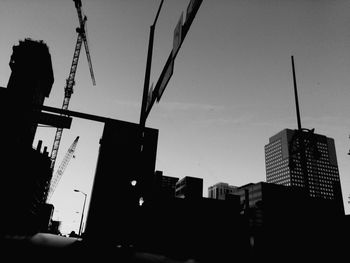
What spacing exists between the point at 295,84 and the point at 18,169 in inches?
4031

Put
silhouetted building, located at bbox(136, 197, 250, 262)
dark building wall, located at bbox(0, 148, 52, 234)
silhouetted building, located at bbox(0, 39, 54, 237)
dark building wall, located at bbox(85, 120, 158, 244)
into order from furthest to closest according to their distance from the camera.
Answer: silhouetted building, located at bbox(0, 39, 54, 237), dark building wall, located at bbox(0, 148, 52, 234), silhouetted building, located at bbox(136, 197, 250, 262), dark building wall, located at bbox(85, 120, 158, 244)

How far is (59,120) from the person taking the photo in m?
8.48

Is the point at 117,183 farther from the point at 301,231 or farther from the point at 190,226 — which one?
the point at 190,226

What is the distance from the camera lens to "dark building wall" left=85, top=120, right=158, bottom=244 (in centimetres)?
676

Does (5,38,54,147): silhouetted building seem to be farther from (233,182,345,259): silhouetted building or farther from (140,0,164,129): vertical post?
(140,0,164,129): vertical post

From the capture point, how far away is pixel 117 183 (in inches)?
276

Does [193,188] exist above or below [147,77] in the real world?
above

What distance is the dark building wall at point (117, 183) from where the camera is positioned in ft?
22.2

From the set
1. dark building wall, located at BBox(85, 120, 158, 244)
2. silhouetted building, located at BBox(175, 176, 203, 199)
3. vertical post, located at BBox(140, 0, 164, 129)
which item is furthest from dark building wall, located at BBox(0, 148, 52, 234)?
vertical post, located at BBox(140, 0, 164, 129)

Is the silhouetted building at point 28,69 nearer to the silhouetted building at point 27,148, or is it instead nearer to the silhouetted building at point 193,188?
the silhouetted building at point 27,148

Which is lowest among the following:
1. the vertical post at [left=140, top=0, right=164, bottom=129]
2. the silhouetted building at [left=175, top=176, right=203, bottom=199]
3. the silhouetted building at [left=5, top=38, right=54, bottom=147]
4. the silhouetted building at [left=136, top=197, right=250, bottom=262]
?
the silhouetted building at [left=136, top=197, right=250, bottom=262]

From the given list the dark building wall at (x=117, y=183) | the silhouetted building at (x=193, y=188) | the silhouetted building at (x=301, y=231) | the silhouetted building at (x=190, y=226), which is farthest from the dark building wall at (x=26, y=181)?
the dark building wall at (x=117, y=183)

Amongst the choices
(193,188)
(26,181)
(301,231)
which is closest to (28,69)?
(26,181)

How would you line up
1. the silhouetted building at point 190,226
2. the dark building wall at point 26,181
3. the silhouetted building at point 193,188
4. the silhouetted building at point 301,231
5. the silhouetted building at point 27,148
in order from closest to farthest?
the silhouetted building at point 301,231 → the silhouetted building at point 190,226 → the silhouetted building at point 193,188 → the dark building wall at point 26,181 → the silhouetted building at point 27,148
